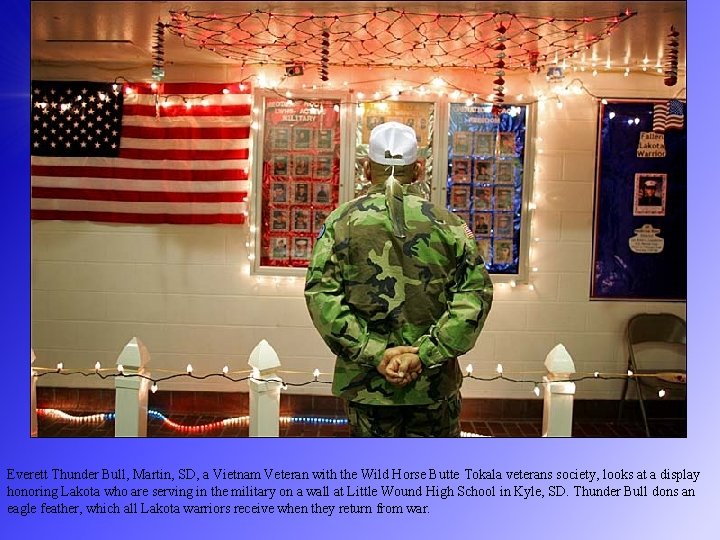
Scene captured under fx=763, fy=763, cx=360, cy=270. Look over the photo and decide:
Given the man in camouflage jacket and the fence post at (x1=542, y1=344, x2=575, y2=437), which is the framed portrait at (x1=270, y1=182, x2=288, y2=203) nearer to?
the fence post at (x1=542, y1=344, x2=575, y2=437)

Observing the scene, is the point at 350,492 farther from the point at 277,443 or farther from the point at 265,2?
the point at 265,2

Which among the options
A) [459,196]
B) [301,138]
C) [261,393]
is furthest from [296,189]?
[261,393]

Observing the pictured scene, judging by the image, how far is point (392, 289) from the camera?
2.54 m

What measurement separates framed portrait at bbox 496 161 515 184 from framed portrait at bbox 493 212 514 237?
20 cm

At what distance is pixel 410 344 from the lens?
2.59 metres

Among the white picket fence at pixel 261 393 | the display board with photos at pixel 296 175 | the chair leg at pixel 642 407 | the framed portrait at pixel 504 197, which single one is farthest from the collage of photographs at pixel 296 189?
the chair leg at pixel 642 407

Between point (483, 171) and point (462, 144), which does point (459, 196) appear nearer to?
point (483, 171)

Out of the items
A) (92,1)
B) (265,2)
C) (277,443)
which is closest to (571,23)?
(265,2)

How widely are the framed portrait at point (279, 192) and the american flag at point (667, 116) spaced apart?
7.44 ft

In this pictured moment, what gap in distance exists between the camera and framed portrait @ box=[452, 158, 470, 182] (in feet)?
15.4

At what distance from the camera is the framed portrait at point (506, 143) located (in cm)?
469

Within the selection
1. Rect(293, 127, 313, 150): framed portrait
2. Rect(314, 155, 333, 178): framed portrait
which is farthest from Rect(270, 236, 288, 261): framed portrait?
Rect(293, 127, 313, 150): framed portrait

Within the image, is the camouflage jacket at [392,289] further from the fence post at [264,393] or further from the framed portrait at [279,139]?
the framed portrait at [279,139]

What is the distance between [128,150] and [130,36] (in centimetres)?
93
